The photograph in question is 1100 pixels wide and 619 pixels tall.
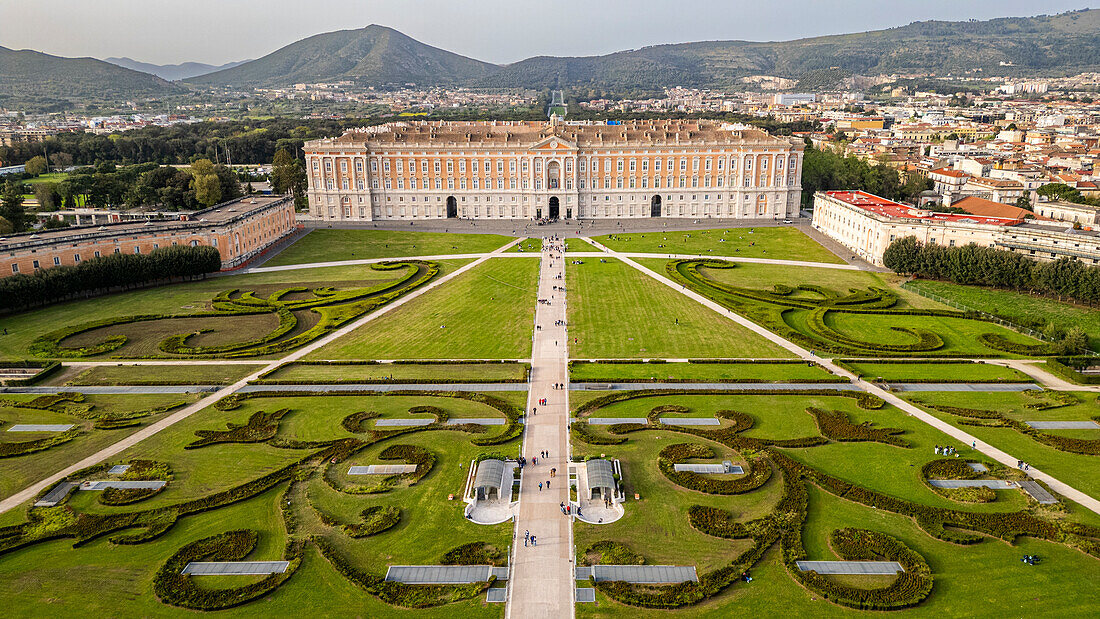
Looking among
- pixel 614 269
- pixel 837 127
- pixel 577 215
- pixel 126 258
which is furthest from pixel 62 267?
pixel 837 127

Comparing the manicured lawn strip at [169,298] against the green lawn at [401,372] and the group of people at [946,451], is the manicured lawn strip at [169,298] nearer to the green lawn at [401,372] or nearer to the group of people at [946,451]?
the green lawn at [401,372]

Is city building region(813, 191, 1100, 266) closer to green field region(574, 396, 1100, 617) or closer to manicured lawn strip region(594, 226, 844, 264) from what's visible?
manicured lawn strip region(594, 226, 844, 264)

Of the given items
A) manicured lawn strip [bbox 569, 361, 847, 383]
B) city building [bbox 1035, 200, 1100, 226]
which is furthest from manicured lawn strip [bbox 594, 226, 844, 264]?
manicured lawn strip [bbox 569, 361, 847, 383]

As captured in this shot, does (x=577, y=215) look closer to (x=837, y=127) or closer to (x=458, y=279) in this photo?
(x=458, y=279)

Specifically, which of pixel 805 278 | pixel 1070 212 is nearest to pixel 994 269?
pixel 805 278

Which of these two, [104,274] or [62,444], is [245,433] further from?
[104,274]

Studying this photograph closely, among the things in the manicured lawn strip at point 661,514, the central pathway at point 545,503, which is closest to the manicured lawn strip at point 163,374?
the central pathway at point 545,503
